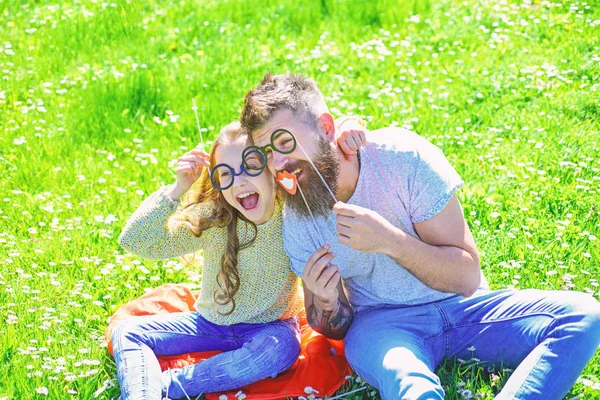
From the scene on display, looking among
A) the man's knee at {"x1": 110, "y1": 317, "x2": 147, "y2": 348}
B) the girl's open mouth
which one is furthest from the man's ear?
the man's knee at {"x1": 110, "y1": 317, "x2": 147, "y2": 348}

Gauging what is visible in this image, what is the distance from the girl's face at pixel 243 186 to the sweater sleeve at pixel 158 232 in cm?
24

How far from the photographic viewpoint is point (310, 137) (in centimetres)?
325

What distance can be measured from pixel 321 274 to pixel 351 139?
524mm

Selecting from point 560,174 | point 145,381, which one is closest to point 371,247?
point 145,381

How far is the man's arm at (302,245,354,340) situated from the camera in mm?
3234

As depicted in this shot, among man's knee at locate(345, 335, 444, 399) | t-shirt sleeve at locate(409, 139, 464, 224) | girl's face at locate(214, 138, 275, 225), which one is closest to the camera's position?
man's knee at locate(345, 335, 444, 399)

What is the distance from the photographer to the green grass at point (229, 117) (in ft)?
13.0

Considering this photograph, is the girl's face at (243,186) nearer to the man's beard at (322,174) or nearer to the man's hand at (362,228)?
the man's beard at (322,174)

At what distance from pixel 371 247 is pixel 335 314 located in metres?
0.48

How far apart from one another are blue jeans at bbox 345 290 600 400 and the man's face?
1.75 feet

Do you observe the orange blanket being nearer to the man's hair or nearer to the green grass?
the green grass

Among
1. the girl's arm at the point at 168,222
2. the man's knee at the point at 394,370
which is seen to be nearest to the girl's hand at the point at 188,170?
the girl's arm at the point at 168,222

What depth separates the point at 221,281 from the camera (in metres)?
3.62

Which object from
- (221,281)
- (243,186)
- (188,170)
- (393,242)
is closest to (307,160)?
(243,186)
